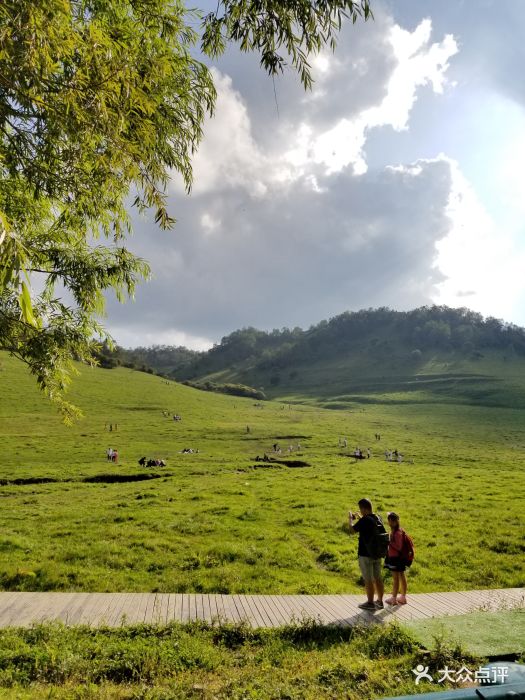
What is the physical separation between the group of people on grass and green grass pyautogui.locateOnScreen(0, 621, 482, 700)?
5.36 ft

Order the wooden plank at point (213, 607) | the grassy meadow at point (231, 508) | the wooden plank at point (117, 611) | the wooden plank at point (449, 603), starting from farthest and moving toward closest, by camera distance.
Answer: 1. the grassy meadow at point (231, 508)
2. the wooden plank at point (449, 603)
3. the wooden plank at point (213, 607)
4. the wooden plank at point (117, 611)

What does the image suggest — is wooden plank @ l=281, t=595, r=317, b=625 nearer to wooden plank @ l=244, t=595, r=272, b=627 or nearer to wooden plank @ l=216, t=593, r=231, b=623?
wooden plank @ l=244, t=595, r=272, b=627

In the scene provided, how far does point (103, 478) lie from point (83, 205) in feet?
98.3

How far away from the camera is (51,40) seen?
5207mm

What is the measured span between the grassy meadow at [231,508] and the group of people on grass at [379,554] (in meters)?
2.02

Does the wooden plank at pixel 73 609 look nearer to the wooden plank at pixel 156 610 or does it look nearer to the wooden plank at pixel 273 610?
the wooden plank at pixel 156 610

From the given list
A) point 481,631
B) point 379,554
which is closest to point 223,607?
point 379,554

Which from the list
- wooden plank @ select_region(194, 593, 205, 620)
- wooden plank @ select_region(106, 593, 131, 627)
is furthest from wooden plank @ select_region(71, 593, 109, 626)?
wooden plank @ select_region(194, 593, 205, 620)

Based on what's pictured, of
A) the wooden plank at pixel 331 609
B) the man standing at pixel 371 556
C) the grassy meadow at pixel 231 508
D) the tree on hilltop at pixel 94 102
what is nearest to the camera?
the tree on hilltop at pixel 94 102

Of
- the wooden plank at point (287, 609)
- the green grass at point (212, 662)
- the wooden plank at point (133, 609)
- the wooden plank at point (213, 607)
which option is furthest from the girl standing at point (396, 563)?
the wooden plank at point (133, 609)

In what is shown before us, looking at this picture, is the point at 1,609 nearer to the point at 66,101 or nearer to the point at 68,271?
the point at 68,271

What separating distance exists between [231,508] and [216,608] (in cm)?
1220

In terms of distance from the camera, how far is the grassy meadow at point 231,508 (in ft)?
42.4

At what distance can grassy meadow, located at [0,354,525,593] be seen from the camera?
12.9 m
